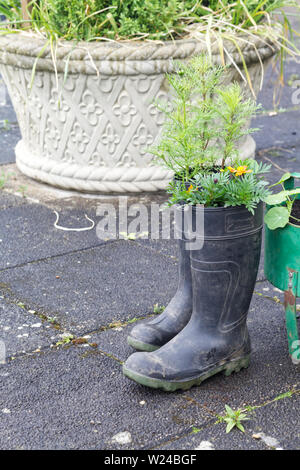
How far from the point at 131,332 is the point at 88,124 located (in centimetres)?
177

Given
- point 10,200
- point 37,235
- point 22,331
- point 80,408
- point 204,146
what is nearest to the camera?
point 80,408

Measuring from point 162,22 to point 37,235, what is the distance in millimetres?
1321

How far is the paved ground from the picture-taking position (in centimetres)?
196

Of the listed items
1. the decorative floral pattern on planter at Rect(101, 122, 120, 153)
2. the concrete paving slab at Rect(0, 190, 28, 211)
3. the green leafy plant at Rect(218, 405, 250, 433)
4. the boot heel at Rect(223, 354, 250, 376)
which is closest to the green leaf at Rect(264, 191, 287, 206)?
the boot heel at Rect(223, 354, 250, 376)

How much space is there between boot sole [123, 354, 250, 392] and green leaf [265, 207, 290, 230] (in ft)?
1.49

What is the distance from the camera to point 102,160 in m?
3.89

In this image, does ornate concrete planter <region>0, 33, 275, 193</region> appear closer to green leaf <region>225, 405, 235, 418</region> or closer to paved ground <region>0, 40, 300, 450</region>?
paved ground <region>0, 40, 300, 450</region>

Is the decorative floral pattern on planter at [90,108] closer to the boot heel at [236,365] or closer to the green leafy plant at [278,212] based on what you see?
the green leafy plant at [278,212]

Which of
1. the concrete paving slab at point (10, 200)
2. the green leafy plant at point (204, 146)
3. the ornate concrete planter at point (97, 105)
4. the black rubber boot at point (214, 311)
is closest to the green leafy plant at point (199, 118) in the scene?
the green leafy plant at point (204, 146)

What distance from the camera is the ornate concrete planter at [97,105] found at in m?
3.64

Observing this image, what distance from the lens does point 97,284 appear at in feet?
9.71

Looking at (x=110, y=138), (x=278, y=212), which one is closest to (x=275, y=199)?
(x=278, y=212)

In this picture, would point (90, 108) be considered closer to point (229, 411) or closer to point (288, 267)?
point (288, 267)
